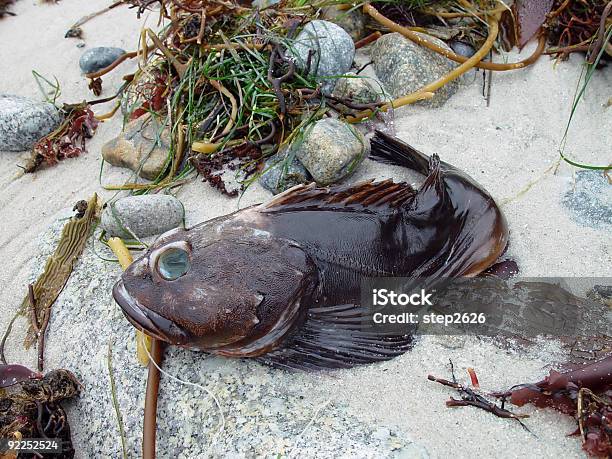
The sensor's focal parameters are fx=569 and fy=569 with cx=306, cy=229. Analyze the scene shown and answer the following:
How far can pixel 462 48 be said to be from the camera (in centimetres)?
439

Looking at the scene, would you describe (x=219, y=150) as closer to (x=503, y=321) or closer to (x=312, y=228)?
(x=312, y=228)

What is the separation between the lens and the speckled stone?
90.7 inches

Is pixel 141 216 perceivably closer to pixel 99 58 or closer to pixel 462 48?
pixel 99 58

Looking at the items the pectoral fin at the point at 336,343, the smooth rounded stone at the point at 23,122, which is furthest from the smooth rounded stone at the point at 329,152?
the smooth rounded stone at the point at 23,122

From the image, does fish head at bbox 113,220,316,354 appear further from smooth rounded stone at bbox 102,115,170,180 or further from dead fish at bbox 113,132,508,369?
smooth rounded stone at bbox 102,115,170,180

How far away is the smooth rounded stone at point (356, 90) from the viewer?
12.9ft

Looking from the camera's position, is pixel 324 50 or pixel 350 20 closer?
pixel 324 50

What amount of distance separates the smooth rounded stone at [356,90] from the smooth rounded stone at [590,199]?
4.61 ft

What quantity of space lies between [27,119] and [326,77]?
2376 millimetres

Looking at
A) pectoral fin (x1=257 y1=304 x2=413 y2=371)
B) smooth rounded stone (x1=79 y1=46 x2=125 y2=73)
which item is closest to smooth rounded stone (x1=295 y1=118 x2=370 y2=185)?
pectoral fin (x1=257 y1=304 x2=413 y2=371)

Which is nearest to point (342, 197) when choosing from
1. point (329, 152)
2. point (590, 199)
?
point (329, 152)

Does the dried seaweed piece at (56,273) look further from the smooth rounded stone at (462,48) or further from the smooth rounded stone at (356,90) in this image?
the smooth rounded stone at (462,48)

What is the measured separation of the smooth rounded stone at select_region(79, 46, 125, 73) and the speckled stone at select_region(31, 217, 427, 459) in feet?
9.37

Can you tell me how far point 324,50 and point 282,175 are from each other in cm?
111
